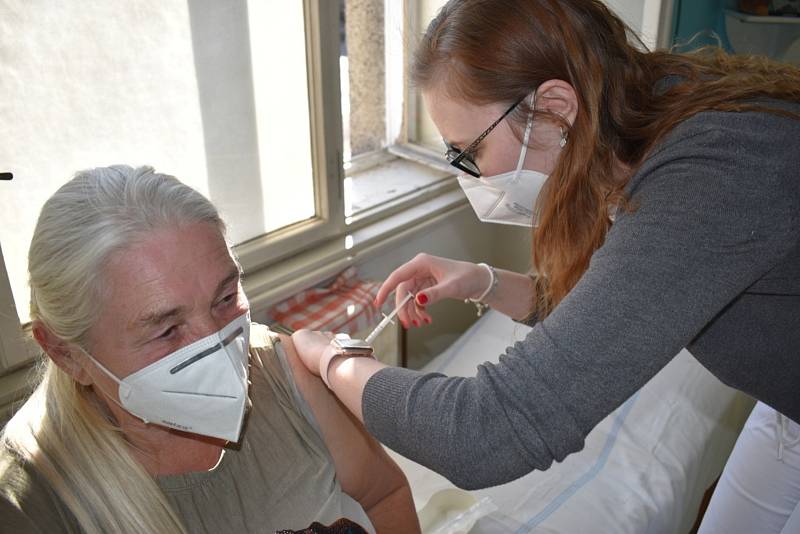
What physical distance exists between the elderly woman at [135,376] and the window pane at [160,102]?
1.68 feet

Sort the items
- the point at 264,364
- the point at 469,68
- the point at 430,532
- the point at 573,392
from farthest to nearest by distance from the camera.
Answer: the point at 430,532, the point at 264,364, the point at 469,68, the point at 573,392

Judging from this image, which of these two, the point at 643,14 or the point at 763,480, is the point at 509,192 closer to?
the point at 763,480

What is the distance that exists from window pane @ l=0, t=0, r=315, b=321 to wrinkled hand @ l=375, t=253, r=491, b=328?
0.73 m

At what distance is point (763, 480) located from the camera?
1.59 m

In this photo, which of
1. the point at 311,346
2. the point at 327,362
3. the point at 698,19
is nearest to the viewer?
the point at 327,362

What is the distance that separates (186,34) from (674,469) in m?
1.72

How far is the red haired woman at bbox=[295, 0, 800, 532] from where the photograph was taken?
878 millimetres

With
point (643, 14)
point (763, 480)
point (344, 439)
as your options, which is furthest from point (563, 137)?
point (643, 14)

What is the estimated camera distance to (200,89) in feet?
5.87

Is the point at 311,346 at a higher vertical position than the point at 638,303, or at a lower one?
lower

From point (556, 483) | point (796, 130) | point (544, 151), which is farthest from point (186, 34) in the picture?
point (556, 483)

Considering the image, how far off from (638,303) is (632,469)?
3.86 ft

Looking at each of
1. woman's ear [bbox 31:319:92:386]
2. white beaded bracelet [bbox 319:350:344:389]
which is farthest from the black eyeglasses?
woman's ear [bbox 31:319:92:386]

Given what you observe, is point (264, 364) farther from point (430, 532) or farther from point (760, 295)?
point (760, 295)
